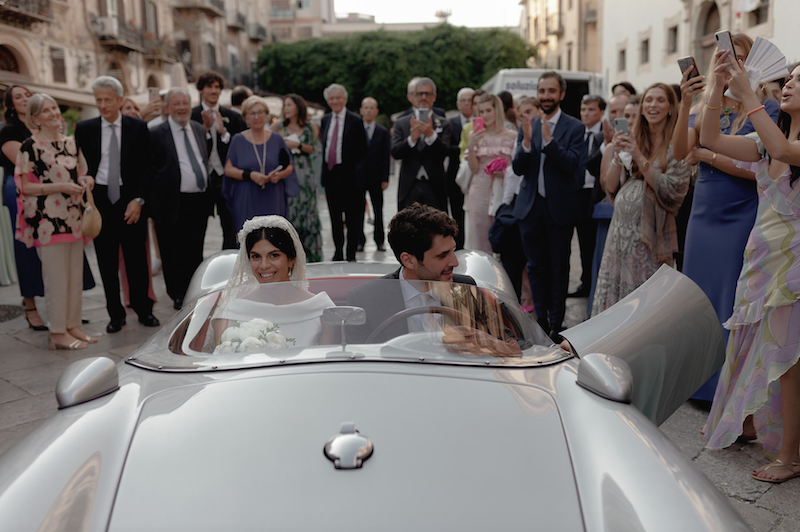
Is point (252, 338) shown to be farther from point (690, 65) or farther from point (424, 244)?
point (690, 65)

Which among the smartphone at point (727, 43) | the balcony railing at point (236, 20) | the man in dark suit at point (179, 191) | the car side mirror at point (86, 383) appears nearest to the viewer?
the car side mirror at point (86, 383)

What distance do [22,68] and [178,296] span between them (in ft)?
70.5

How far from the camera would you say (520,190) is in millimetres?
5434

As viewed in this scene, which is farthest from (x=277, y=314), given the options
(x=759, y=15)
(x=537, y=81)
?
(x=759, y=15)

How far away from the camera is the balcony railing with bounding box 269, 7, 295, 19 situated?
2470 inches

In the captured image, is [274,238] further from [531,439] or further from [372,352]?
[531,439]

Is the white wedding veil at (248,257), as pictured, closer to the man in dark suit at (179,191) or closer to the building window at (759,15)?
the man in dark suit at (179,191)

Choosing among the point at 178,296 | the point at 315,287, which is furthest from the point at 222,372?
the point at 178,296

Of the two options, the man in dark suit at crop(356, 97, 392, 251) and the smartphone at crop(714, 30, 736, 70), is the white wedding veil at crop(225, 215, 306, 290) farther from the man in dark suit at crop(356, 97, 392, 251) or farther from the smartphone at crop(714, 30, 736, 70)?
the man in dark suit at crop(356, 97, 392, 251)

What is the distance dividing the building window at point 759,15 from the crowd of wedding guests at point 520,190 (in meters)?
13.4

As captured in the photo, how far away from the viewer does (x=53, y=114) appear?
4.96 metres

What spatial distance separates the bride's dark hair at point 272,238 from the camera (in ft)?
10.0

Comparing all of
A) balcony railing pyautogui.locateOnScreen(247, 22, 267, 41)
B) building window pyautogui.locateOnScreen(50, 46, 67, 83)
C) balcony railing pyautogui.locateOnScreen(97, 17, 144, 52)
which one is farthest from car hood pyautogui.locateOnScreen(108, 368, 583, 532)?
balcony railing pyautogui.locateOnScreen(247, 22, 267, 41)

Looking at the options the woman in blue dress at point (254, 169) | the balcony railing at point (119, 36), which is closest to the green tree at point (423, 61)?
the balcony railing at point (119, 36)
